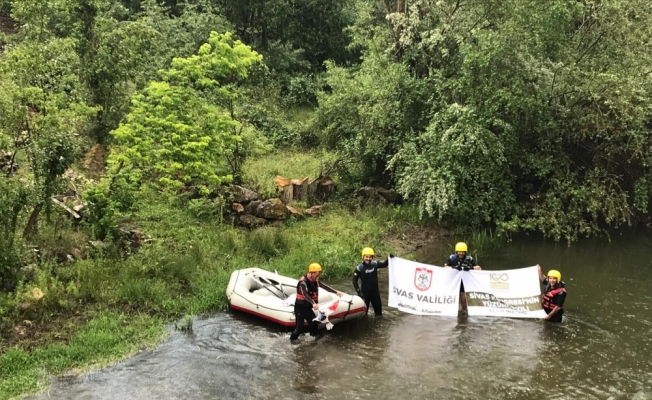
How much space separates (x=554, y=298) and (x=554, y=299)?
0.06 ft

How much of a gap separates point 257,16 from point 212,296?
20.8 metres

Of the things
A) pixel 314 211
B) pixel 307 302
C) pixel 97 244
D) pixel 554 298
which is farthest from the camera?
pixel 314 211

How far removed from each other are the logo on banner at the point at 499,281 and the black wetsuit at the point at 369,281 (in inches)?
85.2

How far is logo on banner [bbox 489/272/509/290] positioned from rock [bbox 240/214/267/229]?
7.07 m

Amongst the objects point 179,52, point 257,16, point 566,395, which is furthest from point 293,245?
point 257,16

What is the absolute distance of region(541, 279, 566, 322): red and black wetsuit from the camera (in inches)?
420

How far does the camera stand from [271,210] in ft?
53.4

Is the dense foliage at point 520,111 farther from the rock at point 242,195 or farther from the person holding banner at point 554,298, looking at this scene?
the person holding banner at point 554,298

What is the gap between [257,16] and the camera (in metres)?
29.0

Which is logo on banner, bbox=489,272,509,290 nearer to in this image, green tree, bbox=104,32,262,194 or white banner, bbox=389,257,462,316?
white banner, bbox=389,257,462,316

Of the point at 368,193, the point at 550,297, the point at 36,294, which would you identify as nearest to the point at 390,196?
the point at 368,193

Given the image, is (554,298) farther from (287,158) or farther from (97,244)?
(287,158)

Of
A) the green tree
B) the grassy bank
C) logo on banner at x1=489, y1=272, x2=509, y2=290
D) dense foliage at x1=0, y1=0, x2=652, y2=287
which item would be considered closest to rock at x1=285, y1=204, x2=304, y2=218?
the grassy bank

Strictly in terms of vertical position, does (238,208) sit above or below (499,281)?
above
